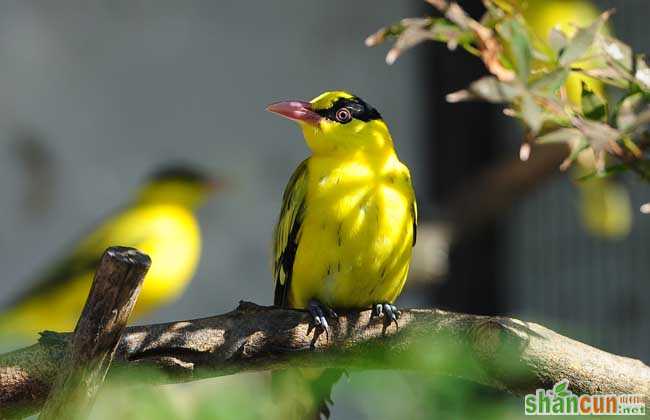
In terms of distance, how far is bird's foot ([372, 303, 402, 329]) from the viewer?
5.64 feet

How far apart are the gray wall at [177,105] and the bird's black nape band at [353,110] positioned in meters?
1.65

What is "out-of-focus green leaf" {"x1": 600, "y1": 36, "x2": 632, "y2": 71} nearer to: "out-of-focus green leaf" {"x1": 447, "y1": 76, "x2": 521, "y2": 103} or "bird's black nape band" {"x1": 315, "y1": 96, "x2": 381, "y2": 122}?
"out-of-focus green leaf" {"x1": 447, "y1": 76, "x2": 521, "y2": 103}

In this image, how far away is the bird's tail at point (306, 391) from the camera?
6.11 ft

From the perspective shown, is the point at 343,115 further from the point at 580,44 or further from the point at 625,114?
the point at 580,44

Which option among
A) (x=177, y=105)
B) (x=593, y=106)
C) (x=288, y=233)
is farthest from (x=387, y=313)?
(x=177, y=105)

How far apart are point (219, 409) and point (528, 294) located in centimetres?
310

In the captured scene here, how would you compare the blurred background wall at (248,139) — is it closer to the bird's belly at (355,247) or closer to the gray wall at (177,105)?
the gray wall at (177,105)

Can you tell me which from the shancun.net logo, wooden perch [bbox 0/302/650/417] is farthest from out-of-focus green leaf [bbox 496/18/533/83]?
the shancun.net logo

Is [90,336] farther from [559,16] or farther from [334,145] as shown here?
[559,16]

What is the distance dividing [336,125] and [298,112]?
0.08 m

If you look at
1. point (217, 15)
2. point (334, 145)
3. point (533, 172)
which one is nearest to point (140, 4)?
point (217, 15)

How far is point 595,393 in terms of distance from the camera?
5.21ft

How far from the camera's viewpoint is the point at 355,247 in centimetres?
203

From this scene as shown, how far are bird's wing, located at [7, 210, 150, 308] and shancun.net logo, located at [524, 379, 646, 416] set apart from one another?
1751 mm
